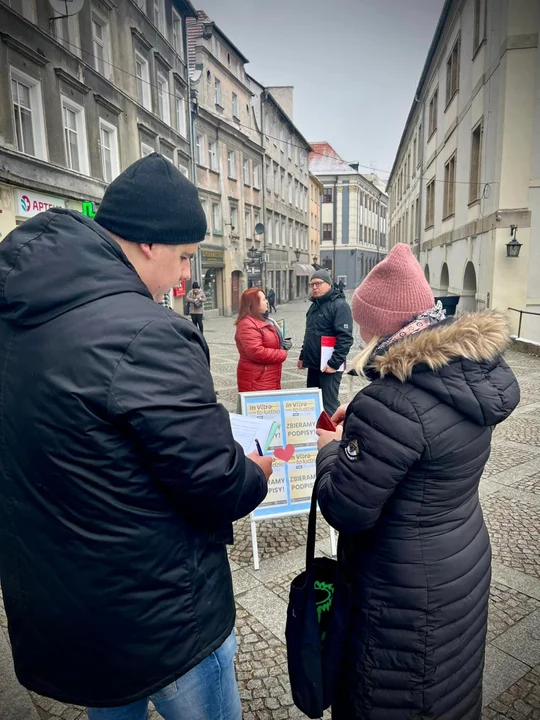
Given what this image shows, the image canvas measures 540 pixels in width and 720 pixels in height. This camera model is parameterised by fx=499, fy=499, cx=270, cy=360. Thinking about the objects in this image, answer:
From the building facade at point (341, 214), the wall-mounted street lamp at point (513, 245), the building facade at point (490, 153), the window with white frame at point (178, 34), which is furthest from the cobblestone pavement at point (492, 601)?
the building facade at point (341, 214)

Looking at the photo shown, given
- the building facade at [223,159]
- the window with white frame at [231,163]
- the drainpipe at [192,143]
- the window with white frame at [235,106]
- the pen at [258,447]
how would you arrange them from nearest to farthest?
1. the pen at [258,447]
2. the drainpipe at [192,143]
3. the building facade at [223,159]
4. the window with white frame at [231,163]
5. the window with white frame at [235,106]

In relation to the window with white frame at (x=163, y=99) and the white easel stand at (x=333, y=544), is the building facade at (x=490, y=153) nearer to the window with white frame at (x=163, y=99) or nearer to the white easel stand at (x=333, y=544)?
the white easel stand at (x=333, y=544)

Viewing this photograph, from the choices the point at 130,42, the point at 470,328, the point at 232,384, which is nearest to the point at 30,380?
the point at 470,328

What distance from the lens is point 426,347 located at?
1.47 m

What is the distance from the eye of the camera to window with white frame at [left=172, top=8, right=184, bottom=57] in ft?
65.3

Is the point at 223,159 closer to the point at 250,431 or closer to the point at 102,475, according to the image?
the point at 250,431

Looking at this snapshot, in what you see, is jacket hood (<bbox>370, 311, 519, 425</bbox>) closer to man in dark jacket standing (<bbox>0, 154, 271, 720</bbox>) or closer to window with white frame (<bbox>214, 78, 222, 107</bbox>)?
man in dark jacket standing (<bbox>0, 154, 271, 720</bbox>)

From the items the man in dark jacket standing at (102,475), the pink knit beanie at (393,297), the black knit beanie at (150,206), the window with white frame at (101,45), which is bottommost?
the man in dark jacket standing at (102,475)

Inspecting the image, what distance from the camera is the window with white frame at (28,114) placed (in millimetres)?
11266

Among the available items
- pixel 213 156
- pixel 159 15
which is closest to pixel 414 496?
pixel 159 15

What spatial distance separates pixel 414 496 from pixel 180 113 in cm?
2286

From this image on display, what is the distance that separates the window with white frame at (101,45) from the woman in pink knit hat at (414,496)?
1604 centimetres

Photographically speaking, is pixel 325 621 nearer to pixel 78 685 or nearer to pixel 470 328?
pixel 78 685

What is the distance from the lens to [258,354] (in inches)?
193
